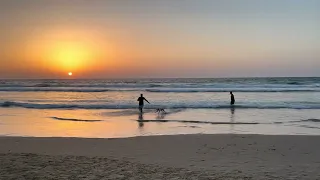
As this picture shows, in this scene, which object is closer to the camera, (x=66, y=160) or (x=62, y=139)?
(x=66, y=160)

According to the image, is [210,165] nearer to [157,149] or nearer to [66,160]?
[157,149]

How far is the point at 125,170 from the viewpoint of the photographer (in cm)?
747

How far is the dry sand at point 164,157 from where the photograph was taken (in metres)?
7.21

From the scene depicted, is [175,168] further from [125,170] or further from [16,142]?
[16,142]

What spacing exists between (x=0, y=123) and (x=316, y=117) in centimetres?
1631

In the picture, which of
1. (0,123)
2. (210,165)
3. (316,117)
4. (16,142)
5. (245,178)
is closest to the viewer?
(245,178)

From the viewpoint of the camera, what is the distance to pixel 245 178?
6.86 metres

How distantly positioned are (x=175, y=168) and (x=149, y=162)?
92cm

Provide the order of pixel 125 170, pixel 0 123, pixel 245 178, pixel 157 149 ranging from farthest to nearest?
pixel 0 123 < pixel 157 149 < pixel 125 170 < pixel 245 178

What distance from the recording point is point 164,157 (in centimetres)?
920

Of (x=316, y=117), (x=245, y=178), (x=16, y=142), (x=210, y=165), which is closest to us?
(x=245, y=178)

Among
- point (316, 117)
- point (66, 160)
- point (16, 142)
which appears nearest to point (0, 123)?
point (16, 142)

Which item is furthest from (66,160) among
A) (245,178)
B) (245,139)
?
(245,139)

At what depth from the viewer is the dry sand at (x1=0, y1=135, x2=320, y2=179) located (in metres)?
7.21
